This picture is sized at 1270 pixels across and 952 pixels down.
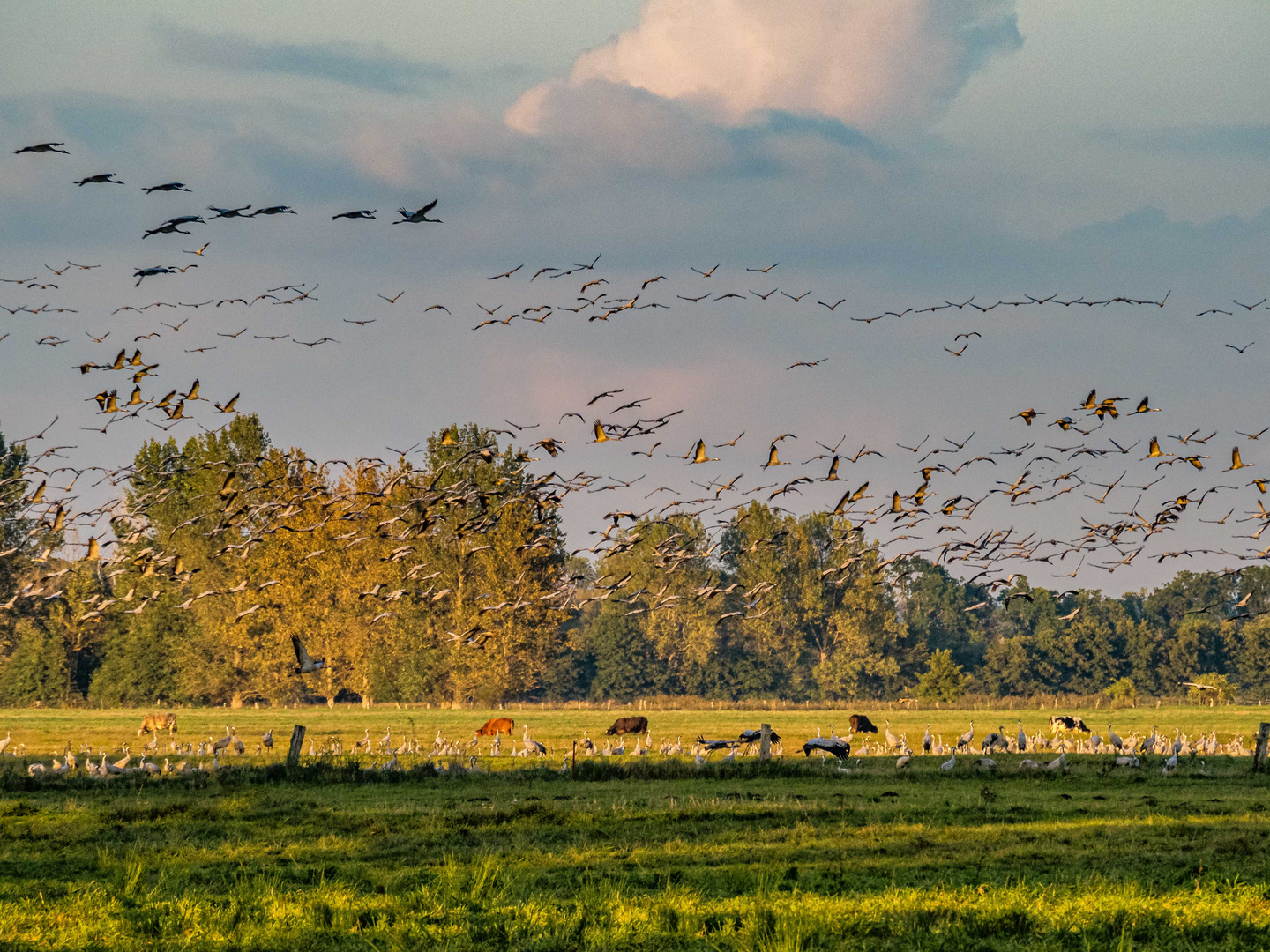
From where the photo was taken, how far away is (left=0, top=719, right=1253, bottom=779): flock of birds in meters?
35.5

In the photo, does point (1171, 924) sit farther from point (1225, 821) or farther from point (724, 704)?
point (724, 704)


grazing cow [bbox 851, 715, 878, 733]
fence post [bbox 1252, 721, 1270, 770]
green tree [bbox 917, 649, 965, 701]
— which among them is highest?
fence post [bbox 1252, 721, 1270, 770]

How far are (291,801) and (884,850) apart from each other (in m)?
14.3

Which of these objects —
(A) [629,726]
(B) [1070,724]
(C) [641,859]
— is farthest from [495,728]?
(C) [641,859]

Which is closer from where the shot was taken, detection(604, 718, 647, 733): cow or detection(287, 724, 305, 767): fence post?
detection(287, 724, 305, 767): fence post

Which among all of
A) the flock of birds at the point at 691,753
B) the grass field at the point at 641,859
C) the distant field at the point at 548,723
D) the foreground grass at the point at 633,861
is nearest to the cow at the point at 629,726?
the distant field at the point at 548,723

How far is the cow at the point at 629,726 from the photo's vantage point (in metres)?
65.9

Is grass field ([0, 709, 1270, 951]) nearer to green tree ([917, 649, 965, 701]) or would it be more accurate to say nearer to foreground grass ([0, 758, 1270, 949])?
foreground grass ([0, 758, 1270, 949])

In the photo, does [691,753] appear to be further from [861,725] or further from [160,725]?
[160,725]

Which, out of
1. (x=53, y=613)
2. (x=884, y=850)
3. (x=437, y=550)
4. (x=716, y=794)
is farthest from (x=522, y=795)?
(x=53, y=613)

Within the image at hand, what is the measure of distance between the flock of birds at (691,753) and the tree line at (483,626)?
120 feet

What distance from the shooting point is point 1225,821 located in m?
24.5

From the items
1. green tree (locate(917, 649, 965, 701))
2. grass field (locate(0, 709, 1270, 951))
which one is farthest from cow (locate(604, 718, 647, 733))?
green tree (locate(917, 649, 965, 701))

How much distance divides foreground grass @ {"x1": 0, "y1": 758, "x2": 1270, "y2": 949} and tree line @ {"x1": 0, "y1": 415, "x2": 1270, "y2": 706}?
5379 cm
